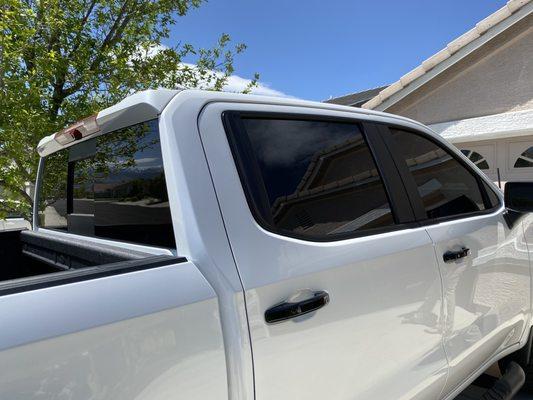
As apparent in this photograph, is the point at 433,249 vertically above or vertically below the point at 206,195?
below

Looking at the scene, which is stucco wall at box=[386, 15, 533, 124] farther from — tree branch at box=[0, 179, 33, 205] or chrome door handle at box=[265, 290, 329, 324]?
chrome door handle at box=[265, 290, 329, 324]

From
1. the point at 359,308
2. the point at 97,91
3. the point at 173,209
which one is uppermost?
the point at 97,91

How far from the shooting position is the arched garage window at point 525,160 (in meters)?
7.46

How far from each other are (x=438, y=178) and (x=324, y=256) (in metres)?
1.22

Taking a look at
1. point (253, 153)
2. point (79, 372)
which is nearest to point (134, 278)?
point (79, 372)

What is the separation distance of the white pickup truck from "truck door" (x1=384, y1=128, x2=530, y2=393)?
1 cm

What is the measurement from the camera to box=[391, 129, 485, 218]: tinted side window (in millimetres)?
2268

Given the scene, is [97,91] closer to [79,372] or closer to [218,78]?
[218,78]

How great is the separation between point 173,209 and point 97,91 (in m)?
5.12

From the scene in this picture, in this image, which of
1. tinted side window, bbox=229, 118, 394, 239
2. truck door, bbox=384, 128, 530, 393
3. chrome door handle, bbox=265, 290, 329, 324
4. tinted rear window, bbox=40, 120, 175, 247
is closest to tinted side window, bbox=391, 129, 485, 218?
truck door, bbox=384, 128, 530, 393

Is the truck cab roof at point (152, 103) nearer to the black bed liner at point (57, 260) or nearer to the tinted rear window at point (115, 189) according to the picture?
the tinted rear window at point (115, 189)

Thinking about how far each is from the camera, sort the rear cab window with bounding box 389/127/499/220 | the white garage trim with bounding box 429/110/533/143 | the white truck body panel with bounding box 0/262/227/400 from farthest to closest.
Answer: the white garage trim with bounding box 429/110/533/143 → the rear cab window with bounding box 389/127/499/220 → the white truck body panel with bounding box 0/262/227/400

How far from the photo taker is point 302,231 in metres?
1.61

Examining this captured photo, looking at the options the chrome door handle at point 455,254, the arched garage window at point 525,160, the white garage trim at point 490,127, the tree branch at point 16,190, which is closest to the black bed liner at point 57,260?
the chrome door handle at point 455,254
